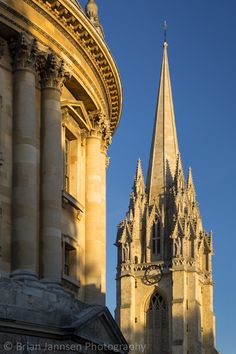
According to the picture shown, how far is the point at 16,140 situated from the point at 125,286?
10582 centimetres

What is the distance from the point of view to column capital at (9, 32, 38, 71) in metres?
30.6

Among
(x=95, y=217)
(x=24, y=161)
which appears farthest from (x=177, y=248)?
(x=24, y=161)

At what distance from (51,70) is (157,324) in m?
105

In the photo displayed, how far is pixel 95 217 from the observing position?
35.7 m

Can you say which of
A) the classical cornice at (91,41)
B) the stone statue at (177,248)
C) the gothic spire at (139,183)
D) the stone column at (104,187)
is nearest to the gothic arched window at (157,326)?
the stone statue at (177,248)

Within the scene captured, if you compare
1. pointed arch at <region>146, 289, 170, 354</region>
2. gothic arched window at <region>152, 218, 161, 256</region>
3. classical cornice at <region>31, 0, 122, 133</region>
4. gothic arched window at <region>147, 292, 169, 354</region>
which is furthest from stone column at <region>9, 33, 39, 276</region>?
gothic arched window at <region>152, 218, 161, 256</region>

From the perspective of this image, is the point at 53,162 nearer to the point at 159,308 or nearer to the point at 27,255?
the point at 27,255

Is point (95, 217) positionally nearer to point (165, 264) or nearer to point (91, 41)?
point (91, 41)

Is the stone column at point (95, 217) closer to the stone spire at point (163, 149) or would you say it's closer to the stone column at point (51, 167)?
the stone column at point (51, 167)

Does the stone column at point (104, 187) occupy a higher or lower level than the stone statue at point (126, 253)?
lower

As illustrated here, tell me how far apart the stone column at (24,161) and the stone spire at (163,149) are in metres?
111

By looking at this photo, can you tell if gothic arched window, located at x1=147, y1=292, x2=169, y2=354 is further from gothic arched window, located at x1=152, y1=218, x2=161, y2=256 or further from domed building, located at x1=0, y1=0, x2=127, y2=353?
domed building, located at x1=0, y1=0, x2=127, y2=353

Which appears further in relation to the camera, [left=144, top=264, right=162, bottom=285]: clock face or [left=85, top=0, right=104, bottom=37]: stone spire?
[left=144, top=264, right=162, bottom=285]: clock face

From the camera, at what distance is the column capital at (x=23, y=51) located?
3058 centimetres
